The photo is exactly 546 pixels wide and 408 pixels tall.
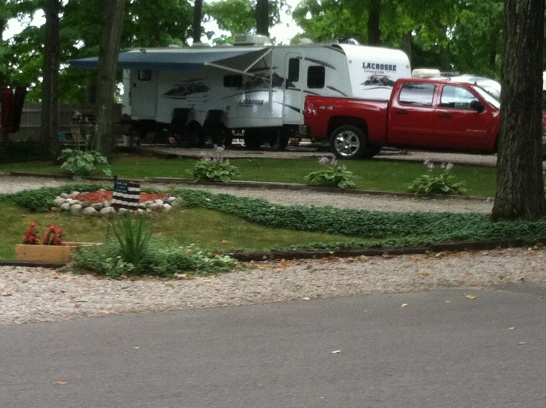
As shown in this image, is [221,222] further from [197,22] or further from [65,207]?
[197,22]

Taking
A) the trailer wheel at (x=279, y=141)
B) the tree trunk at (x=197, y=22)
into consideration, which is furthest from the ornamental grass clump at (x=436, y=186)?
the tree trunk at (x=197, y=22)

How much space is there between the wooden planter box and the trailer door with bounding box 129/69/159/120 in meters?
23.5

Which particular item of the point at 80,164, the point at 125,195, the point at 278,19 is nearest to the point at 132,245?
the point at 125,195

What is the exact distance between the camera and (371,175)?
22.8m

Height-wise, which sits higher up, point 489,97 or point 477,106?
point 489,97

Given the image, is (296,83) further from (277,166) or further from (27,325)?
(27,325)

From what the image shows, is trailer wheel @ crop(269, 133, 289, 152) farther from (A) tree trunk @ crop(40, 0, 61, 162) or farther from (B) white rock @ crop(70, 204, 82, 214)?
(B) white rock @ crop(70, 204, 82, 214)

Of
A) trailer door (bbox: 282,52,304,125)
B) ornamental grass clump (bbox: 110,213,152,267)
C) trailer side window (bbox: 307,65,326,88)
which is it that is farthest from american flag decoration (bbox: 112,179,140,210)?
trailer door (bbox: 282,52,304,125)

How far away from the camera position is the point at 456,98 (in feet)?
84.8

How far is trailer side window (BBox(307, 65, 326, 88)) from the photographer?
31.2 metres

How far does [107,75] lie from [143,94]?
1084cm

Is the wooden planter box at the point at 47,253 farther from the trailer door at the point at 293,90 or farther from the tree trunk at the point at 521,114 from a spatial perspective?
the trailer door at the point at 293,90

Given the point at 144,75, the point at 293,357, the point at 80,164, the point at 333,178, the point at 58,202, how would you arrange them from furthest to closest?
1. the point at 144,75
2. the point at 80,164
3. the point at 333,178
4. the point at 58,202
5. the point at 293,357

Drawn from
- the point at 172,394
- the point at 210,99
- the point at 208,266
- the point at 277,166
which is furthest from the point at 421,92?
the point at 172,394
